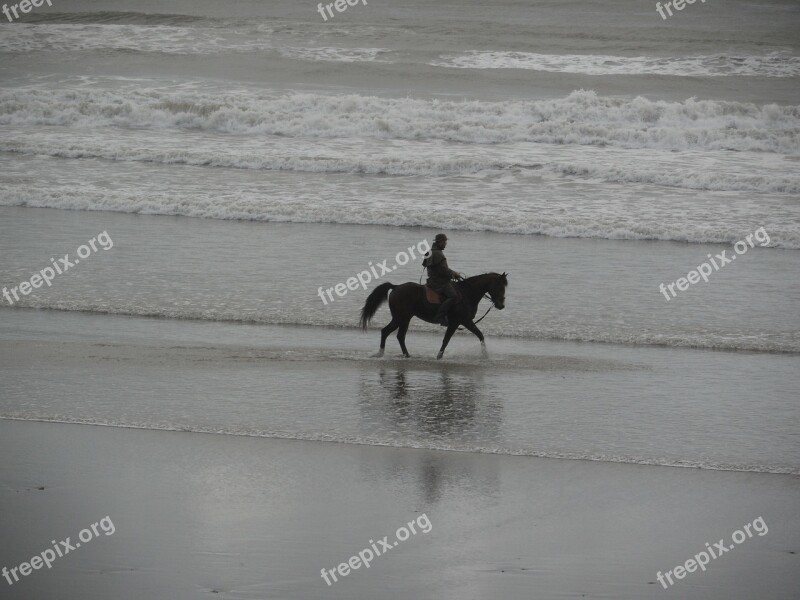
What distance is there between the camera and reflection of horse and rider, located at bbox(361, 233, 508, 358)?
12.9 meters

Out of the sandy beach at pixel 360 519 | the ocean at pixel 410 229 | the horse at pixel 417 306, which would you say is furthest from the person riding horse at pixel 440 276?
the sandy beach at pixel 360 519

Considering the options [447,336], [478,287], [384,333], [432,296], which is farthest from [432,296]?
[384,333]

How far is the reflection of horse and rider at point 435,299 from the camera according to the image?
12.9 meters

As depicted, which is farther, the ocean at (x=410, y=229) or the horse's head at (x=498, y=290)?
the horse's head at (x=498, y=290)

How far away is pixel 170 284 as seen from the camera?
16.0 meters

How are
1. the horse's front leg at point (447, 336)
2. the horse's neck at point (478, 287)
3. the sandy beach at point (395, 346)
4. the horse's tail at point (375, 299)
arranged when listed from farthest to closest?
the horse's neck at point (478, 287)
the horse's tail at point (375, 299)
the horse's front leg at point (447, 336)
the sandy beach at point (395, 346)

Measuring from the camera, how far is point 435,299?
42.4 feet

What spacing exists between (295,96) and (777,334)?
23023 mm

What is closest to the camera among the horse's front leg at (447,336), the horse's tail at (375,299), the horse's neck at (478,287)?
the horse's front leg at (447,336)

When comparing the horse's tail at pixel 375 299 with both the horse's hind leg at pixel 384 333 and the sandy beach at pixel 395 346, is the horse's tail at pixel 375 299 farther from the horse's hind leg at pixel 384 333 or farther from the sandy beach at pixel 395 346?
the horse's hind leg at pixel 384 333

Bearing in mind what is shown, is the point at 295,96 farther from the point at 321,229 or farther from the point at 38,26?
the point at 38,26

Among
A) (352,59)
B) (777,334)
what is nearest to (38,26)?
(352,59)

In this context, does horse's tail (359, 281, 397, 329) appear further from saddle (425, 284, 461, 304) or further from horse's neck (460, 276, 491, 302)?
horse's neck (460, 276, 491, 302)

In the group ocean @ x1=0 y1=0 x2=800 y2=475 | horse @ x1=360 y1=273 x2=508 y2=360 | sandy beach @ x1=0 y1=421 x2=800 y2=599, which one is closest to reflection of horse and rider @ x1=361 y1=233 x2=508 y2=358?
horse @ x1=360 y1=273 x2=508 y2=360
